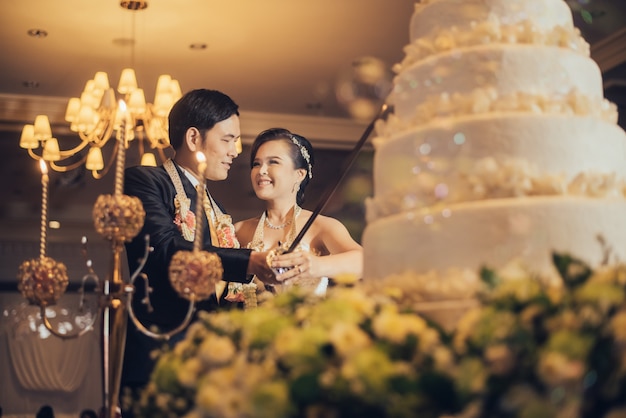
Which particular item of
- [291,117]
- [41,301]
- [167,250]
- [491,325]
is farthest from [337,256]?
[291,117]

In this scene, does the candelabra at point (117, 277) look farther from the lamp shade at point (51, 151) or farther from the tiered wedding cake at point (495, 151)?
the lamp shade at point (51, 151)

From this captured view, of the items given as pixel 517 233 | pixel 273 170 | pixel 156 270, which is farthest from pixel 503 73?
pixel 273 170

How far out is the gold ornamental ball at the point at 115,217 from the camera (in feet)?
7.55

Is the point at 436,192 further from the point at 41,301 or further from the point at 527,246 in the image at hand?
the point at 41,301

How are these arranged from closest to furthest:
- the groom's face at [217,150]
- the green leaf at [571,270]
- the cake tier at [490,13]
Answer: the green leaf at [571,270], the cake tier at [490,13], the groom's face at [217,150]

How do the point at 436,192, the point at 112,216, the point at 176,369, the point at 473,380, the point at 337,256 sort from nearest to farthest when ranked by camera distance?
1. the point at 473,380
2. the point at 176,369
3. the point at 436,192
4. the point at 112,216
5. the point at 337,256

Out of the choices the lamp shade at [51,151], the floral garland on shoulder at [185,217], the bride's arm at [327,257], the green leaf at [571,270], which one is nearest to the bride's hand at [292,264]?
the bride's arm at [327,257]

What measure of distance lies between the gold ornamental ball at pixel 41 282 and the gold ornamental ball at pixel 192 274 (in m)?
0.31

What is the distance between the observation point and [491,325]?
147cm

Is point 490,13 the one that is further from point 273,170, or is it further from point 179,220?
point 273,170

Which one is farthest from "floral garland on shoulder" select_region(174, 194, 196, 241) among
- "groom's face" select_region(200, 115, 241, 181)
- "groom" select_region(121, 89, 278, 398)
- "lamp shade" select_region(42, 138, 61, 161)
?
"lamp shade" select_region(42, 138, 61, 161)

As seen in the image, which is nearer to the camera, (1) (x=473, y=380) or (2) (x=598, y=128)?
(1) (x=473, y=380)

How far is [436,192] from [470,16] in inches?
22.5

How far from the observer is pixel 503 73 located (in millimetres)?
2291
